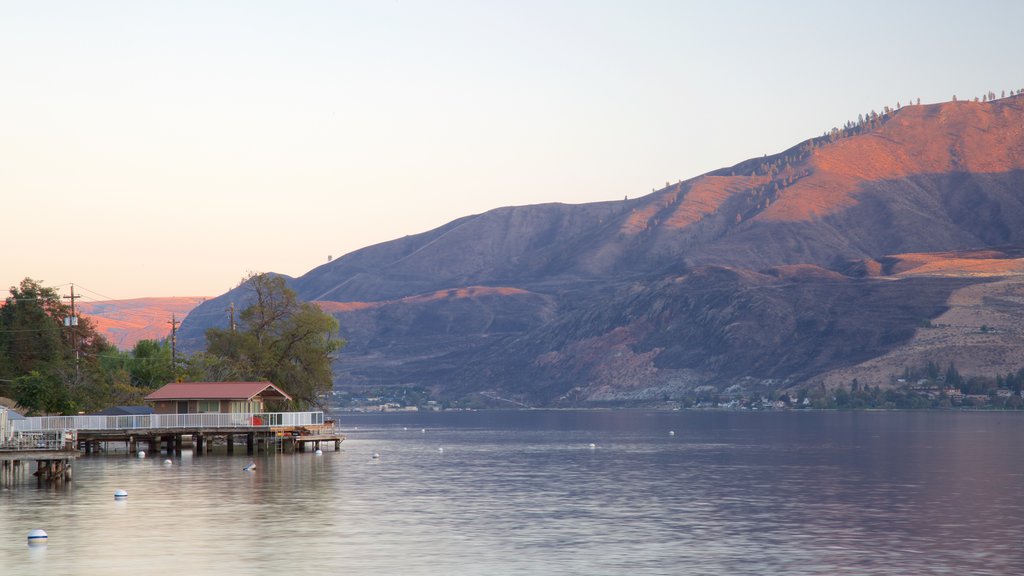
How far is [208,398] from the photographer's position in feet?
359

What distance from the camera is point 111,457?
109688 millimetres

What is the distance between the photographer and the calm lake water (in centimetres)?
4438

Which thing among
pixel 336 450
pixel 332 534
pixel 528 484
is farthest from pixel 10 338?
pixel 332 534

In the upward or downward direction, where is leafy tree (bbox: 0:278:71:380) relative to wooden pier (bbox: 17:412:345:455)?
upward

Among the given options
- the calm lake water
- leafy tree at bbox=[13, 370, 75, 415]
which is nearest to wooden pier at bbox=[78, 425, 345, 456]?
the calm lake water

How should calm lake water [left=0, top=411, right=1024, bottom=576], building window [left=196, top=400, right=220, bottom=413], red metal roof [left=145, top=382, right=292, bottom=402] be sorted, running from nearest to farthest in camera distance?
calm lake water [left=0, top=411, right=1024, bottom=576]
red metal roof [left=145, top=382, right=292, bottom=402]
building window [left=196, top=400, right=220, bottom=413]

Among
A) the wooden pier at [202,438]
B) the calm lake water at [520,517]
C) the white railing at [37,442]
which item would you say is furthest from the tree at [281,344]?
the white railing at [37,442]

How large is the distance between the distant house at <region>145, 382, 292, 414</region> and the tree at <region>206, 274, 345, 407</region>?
15.0 metres

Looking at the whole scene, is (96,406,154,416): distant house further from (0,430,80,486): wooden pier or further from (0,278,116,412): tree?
(0,430,80,486): wooden pier

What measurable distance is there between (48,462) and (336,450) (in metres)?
49.5

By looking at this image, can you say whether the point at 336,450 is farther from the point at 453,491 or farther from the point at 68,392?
the point at 453,491

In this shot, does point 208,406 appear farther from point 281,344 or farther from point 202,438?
point 281,344

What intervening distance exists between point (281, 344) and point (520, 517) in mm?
72958

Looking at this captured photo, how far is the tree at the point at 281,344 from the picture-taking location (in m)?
128
